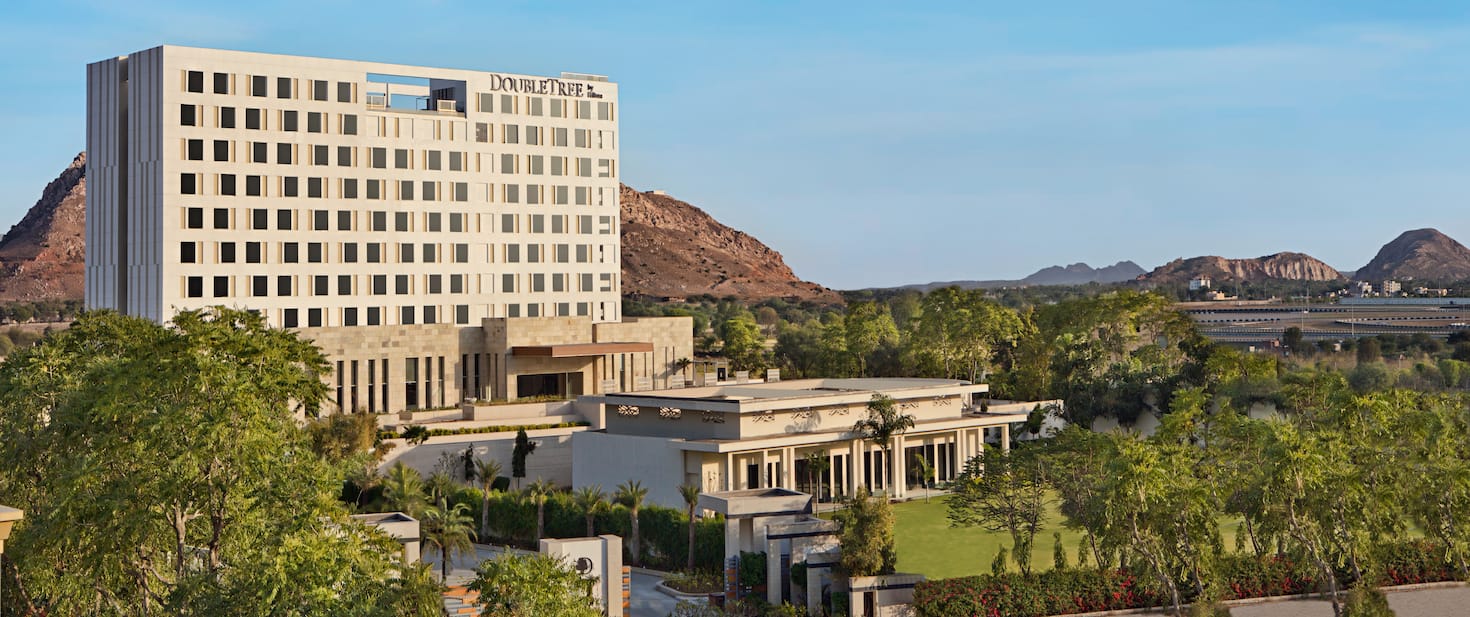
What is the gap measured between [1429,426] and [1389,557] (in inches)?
187

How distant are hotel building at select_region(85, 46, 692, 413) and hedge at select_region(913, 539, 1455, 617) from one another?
50.7 metres

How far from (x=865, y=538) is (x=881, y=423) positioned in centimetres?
2349

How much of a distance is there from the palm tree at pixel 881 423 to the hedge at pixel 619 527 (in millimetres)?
14849

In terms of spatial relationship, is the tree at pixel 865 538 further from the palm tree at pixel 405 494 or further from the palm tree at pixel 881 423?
the palm tree at pixel 881 423

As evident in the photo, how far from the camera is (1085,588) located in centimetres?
4272

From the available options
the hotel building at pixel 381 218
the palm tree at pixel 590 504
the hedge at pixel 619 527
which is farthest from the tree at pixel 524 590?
the hotel building at pixel 381 218

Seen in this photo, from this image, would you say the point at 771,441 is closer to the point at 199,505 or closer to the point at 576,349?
the point at 576,349

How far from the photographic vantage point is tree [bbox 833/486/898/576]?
1646 inches

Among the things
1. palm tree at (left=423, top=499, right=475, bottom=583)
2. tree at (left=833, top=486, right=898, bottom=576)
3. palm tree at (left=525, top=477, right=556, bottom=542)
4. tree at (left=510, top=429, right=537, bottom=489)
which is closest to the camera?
tree at (left=833, top=486, right=898, bottom=576)

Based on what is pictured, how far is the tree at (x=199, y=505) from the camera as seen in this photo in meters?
24.7

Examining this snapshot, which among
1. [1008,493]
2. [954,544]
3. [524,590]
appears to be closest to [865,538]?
[1008,493]

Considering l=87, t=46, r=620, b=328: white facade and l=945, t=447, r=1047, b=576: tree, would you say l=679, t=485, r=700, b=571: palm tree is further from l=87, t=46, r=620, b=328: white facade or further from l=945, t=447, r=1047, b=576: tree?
l=87, t=46, r=620, b=328: white facade

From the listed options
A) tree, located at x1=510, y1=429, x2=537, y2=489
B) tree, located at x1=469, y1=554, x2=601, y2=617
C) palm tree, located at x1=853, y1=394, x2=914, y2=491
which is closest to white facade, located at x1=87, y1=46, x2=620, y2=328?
tree, located at x1=510, y1=429, x2=537, y2=489

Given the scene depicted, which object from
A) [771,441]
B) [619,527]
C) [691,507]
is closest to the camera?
[691,507]
